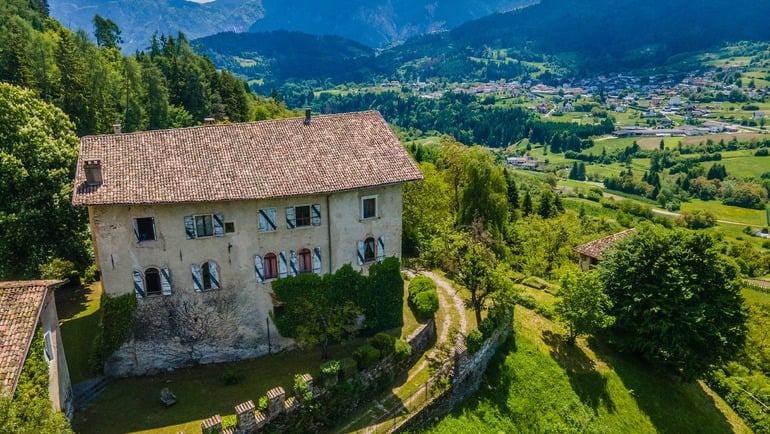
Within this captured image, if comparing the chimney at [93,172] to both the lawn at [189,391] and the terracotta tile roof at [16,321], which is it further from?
the lawn at [189,391]

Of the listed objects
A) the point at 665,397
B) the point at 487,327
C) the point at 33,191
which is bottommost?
the point at 665,397

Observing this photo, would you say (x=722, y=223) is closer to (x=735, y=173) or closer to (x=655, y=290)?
(x=735, y=173)

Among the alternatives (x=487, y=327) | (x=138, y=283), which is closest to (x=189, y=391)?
(x=138, y=283)

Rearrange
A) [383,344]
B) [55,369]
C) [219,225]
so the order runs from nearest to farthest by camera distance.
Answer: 1. [55,369]
2. [219,225]
3. [383,344]

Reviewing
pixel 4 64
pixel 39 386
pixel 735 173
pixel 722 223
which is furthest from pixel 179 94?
pixel 735 173

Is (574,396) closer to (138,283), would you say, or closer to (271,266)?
(271,266)

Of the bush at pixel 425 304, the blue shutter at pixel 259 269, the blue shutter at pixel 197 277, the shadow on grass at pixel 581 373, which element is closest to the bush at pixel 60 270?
the blue shutter at pixel 197 277
